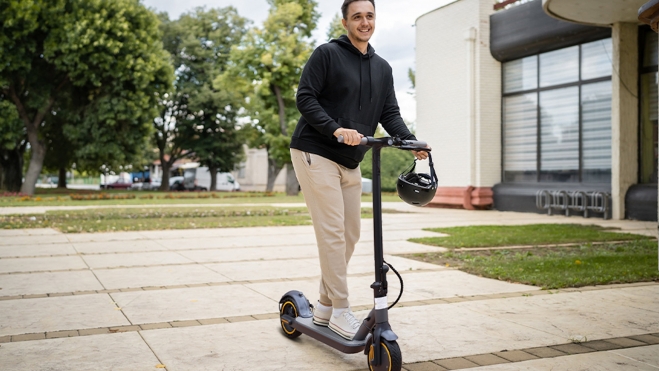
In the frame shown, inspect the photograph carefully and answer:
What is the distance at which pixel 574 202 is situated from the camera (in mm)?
16047

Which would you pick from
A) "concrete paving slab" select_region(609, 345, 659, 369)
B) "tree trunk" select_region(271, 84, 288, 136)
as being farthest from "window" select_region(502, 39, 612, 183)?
"tree trunk" select_region(271, 84, 288, 136)

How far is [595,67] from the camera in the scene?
15.9 m

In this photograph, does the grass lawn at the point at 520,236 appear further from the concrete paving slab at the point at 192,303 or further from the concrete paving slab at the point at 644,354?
the concrete paving slab at the point at 644,354

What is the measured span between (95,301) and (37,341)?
136 centimetres

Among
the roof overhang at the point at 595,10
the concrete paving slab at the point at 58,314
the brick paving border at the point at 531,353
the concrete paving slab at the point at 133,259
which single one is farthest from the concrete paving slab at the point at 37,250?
the roof overhang at the point at 595,10

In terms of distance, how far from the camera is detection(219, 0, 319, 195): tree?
3500 cm

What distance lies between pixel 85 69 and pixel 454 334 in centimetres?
3003

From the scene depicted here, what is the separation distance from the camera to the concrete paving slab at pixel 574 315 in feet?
14.2

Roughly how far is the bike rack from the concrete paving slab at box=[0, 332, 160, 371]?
43.3 feet

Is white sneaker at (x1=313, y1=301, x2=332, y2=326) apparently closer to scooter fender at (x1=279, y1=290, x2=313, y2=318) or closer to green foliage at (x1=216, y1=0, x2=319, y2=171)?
scooter fender at (x1=279, y1=290, x2=313, y2=318)

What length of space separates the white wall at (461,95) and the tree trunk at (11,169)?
2703 cm

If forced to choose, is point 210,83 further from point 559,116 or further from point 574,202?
point 574,202

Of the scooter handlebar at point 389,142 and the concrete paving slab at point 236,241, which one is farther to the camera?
the concrete paving slab at point 236,241

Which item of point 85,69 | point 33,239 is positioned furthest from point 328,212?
point 85,69
